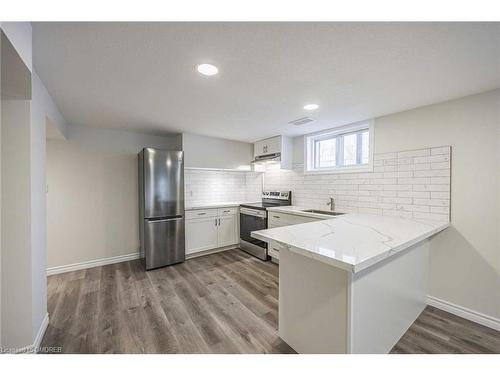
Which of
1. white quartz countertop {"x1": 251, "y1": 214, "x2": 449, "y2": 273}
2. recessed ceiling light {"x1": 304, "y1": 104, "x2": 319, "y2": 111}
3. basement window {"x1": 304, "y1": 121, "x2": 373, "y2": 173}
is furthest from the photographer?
basement window {"x1": 304, "y1": 121, "x2": 373, "y2": 173}

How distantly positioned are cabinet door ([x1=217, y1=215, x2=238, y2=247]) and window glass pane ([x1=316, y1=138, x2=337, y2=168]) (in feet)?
6.09

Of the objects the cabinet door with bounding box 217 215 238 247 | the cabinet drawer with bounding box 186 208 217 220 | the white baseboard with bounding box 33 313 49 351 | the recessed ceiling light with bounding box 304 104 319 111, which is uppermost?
the recessed ceiling light with bounding box 304 104 319 111

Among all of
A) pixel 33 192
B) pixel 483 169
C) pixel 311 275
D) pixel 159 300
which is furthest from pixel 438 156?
pixel 33 192

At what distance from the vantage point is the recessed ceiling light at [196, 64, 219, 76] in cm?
146

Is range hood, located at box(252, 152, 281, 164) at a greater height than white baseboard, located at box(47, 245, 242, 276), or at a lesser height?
greater

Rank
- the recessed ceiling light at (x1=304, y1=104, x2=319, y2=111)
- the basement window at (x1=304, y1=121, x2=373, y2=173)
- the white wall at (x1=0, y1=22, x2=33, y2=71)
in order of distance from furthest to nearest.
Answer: the basement window at (x1=304, y1=121, x2=373, y2=173), the recessed ceiling light at (x1=304, y1=104, x2=319, y2=111), the white wall at (x1=0, y1=22, x2=33, y2=71)

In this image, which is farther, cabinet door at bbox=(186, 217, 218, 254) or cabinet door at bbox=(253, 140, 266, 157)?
cabinet door at bbox=(253, 140, 266, 157)

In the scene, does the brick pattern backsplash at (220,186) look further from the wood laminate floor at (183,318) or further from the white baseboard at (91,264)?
the wood laminate floor at (183,318)

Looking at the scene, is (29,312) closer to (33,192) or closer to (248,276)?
(33,192)

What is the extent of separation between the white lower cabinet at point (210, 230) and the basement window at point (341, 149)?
1.68m

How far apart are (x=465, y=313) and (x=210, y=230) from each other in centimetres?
325

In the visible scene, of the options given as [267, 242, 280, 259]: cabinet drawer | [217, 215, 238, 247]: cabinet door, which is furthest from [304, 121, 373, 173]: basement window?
[217, 215, 238, 247]: cabinet door

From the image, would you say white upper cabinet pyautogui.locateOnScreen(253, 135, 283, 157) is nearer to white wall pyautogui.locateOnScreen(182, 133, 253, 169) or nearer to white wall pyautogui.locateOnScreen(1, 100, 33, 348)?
white wall pyautogui.locateOnScreen(182, 133, 253, 169)

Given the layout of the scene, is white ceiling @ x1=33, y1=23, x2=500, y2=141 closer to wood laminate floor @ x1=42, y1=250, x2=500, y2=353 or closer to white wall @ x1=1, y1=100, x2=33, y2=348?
white wall @ x1=1, y1=100, x2=33, y2=348
